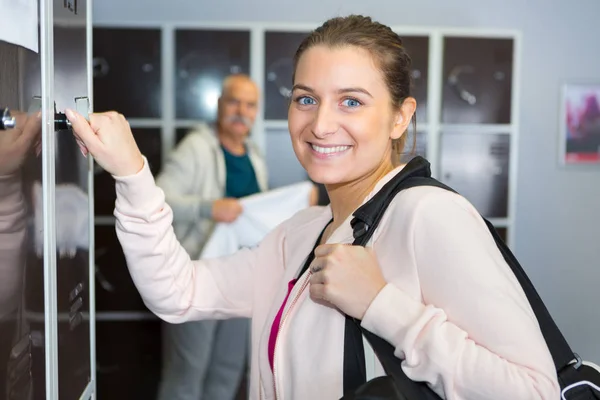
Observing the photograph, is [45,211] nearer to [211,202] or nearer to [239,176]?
[211,202]

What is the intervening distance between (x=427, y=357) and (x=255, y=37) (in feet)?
8.69

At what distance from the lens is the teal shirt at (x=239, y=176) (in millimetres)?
3391

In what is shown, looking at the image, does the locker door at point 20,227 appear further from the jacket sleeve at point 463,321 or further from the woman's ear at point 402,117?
the woman's ear at point 402,117

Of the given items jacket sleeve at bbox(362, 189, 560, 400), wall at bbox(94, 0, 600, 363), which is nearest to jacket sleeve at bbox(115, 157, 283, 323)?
jacket sleeve at bbox(362, 189, 560, 400)

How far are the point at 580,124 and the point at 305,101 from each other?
9.91ft

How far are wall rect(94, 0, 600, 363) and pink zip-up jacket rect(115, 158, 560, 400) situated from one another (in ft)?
8.88

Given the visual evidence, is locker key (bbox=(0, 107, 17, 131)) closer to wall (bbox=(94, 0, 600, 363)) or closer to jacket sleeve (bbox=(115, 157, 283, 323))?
jacket sleeve (bbox=(115, 157, 283, 323))

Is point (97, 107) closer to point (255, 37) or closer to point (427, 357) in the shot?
point (255, 37)

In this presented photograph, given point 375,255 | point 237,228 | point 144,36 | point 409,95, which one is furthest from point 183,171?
point 375,255

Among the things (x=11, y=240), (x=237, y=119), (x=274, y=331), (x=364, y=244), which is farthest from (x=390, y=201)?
(x=237, y=119)

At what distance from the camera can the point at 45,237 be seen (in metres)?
1.01

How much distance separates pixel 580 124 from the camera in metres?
3.91

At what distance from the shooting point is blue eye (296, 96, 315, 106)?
1.30 meters

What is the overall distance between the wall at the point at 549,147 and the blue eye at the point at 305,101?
2.60 m
